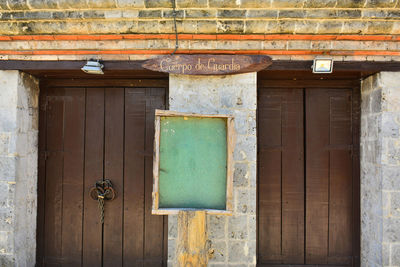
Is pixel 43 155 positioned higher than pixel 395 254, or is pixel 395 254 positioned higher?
pixel 43 155

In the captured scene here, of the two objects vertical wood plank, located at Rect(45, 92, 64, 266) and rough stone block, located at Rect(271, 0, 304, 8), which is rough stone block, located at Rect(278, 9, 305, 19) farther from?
vertical wood plank, located at Rect(45, 92, 64, 266)

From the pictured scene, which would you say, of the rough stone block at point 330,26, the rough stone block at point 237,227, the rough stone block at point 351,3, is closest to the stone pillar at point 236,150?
the rough stone block at point 237,227

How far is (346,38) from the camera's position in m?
3.03

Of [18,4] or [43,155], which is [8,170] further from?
[18,4]

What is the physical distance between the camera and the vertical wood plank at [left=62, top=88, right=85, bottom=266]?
3639 mm

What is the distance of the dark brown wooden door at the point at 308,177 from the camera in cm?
357

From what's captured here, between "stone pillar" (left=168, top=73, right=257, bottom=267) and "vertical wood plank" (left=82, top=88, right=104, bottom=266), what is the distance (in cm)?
113

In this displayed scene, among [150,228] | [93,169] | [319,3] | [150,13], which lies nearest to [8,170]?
[93,169]

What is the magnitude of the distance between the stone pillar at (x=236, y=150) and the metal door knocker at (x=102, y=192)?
997 mm

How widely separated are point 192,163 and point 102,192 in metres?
1.73

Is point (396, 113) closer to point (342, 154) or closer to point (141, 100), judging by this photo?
point (342, 154)

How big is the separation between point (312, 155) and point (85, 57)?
2942mm

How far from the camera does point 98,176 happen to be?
12.0 feet

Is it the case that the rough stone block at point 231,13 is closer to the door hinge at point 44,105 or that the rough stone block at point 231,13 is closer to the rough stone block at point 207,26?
the rough stone block at point 207,26
